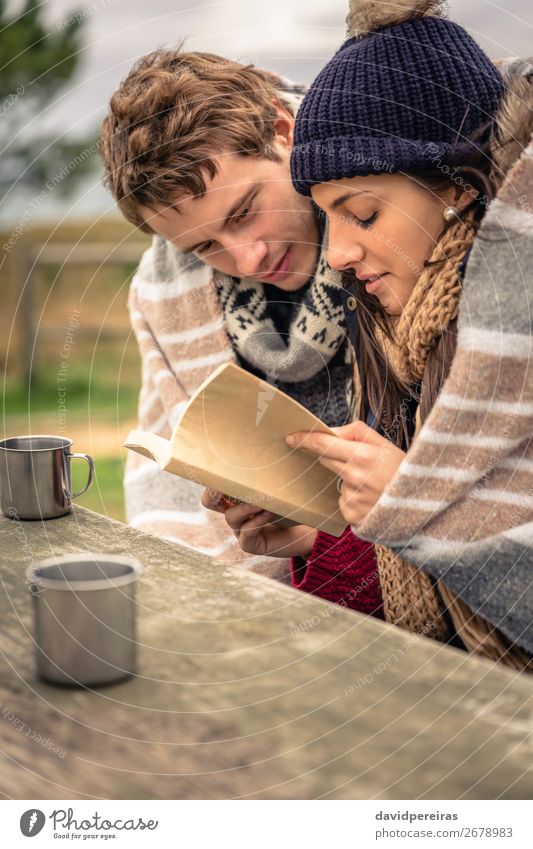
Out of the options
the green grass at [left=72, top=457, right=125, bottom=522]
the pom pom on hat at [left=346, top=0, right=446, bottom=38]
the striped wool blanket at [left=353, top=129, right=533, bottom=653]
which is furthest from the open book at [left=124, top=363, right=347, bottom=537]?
the green grass at [left=72, top=457, right=125, bottom=522]

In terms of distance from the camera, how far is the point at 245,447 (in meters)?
1.06

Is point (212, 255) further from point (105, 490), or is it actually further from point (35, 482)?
point (105, 490)

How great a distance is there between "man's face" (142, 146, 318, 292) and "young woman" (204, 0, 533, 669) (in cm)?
14

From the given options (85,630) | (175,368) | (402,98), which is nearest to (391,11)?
(402,98)

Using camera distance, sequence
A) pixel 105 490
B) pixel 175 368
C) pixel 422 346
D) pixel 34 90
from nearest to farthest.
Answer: pixel 422 346 < pixel 175 368 < pixel 105 490 < pixel 34 90

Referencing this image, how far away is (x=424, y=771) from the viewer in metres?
0.58

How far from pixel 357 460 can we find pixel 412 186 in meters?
0.34

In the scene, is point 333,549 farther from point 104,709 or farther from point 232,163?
→ point 104,709

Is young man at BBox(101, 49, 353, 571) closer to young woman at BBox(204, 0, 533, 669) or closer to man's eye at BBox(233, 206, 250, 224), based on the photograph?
man's eye at BBox(233, 206, 250, 224)

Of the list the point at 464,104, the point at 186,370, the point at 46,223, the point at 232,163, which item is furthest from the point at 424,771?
the point at 46,223

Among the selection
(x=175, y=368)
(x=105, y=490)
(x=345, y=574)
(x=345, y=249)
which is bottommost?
(x=105, y=490)

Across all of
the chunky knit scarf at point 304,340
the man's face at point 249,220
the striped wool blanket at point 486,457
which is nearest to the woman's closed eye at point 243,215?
the man's face at point 249,220

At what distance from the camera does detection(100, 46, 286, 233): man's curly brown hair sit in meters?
1.27

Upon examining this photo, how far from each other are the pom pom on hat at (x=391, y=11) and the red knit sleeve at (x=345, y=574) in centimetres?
71
